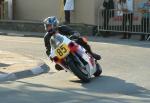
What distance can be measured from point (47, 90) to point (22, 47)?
7825 millimetres

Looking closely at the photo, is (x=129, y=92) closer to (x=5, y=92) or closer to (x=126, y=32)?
(x=5, y=92)

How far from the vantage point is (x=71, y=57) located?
11648 millimetres

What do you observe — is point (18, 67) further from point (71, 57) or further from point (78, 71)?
point (78, 71)

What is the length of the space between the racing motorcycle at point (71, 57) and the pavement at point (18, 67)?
118 centimetres

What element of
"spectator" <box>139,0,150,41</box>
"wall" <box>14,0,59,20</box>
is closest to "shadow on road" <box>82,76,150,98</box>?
"spectator" <box>139,0,150,41</box>

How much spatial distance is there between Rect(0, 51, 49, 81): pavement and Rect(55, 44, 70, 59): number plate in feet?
4.36

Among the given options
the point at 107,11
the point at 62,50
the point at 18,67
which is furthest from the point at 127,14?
the point at 62,50

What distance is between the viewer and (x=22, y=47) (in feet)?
60.3

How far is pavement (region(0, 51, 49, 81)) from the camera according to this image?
40.8 feet

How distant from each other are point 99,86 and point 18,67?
2906 mm

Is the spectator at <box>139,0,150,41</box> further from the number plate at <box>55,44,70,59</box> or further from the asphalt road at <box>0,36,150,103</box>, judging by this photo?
the number plate at <box>55,44,70,59</box>

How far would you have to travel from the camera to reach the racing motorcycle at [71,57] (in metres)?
11.5

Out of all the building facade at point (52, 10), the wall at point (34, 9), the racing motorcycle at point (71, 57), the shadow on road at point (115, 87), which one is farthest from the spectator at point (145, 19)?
the racing motorcycle at point (71, 57)

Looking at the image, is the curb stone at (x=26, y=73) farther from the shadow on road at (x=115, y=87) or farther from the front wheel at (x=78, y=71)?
the shadow on road at (x=115, y=87)
